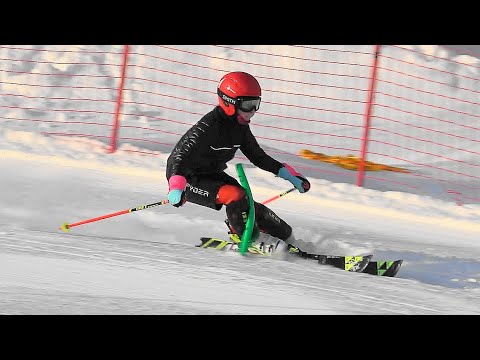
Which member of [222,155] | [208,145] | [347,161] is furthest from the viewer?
[347,161]

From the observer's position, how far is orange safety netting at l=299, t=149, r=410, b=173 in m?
11.3

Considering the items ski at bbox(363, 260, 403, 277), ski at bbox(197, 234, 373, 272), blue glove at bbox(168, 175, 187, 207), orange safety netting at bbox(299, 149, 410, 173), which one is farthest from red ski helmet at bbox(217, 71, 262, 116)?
orange safety netting at bbox(299, 149, 410, 173)

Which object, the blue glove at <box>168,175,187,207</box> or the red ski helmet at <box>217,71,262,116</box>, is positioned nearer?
the blue glove at <box>168,175,187,207</box>

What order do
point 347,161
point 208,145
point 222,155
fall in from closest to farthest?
point 208,145 → point 222,155 → point 347,161

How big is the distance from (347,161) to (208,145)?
457cm

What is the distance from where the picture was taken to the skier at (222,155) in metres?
7.11

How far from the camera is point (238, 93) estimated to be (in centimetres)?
709

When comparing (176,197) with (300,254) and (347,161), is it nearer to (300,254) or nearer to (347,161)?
(300,254)

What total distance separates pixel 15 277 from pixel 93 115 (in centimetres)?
735

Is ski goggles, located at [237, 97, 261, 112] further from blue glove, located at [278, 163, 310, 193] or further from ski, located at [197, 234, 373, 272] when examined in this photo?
ski, located at [197, 234, 373, 272]

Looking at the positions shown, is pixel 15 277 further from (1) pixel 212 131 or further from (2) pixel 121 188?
(2) pixel 121 188

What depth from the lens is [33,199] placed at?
28.9 feet

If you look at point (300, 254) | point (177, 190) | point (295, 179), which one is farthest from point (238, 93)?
point (300, 254)

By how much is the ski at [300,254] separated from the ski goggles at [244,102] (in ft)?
3.12
